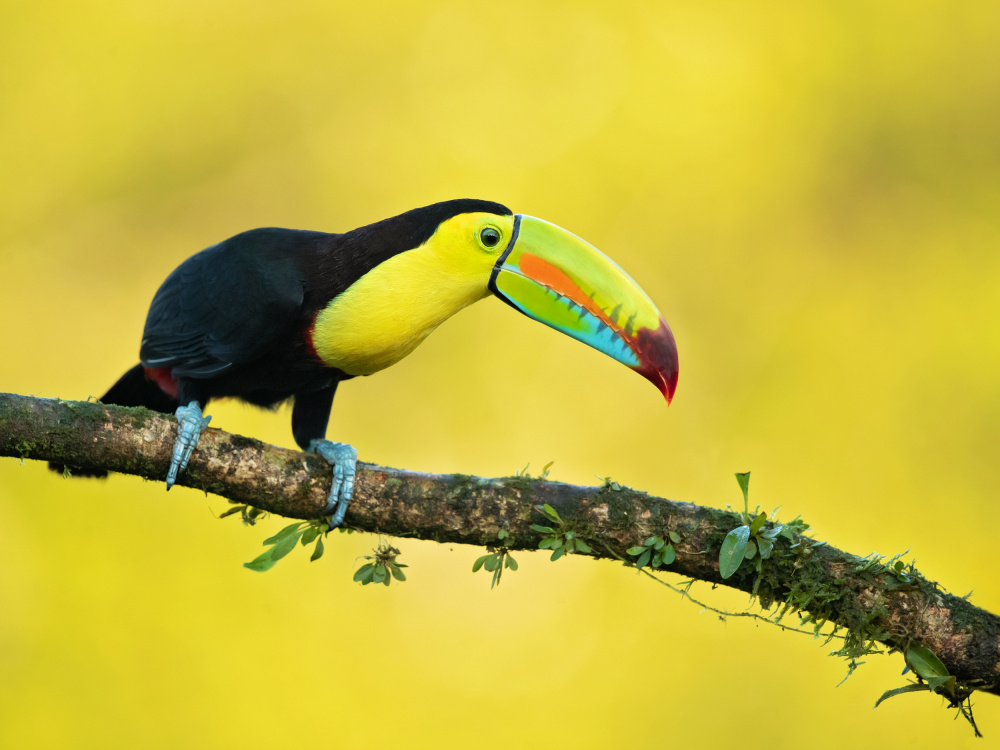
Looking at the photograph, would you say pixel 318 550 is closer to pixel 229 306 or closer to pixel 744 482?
pixel 229 306

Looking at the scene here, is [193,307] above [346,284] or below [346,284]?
below

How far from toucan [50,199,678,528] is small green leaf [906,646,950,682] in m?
0.92

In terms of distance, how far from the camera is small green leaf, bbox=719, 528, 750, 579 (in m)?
2.27

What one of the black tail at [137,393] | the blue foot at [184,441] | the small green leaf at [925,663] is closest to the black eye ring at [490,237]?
the blue foot at [184,441]

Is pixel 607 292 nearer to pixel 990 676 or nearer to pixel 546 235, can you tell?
pixel 546 235

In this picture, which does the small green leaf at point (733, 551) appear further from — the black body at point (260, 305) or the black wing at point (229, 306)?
the black wing at point (229, 306)

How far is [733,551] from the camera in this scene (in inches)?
89.8

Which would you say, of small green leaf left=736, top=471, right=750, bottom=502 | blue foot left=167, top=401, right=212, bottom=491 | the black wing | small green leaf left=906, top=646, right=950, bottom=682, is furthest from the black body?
small green leaf left=906, top=646, right=950, bottom=682

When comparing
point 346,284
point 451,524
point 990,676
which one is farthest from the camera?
point 346,284

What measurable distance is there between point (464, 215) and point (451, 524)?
890 millimetres

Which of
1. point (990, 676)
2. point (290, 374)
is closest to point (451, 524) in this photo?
point (290, 374)

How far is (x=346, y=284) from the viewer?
257 centimetres

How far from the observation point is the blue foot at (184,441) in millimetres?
→ 2326

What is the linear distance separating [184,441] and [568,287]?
115 cm
